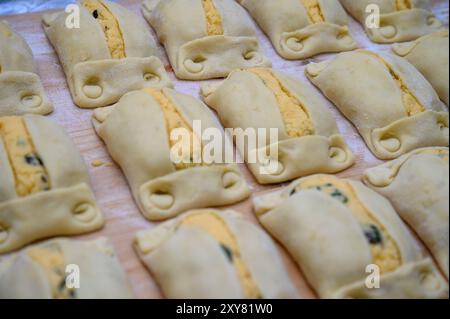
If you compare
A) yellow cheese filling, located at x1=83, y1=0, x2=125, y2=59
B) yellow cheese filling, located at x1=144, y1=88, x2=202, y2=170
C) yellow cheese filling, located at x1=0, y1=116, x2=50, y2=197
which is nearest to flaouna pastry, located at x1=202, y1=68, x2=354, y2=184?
yellow cheese filling, located at x1=144, y1=88, x2=202, y2=170

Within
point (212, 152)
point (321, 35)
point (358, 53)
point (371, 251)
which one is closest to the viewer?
point (371, 251)

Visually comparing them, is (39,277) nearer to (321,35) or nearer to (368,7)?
(321,35)

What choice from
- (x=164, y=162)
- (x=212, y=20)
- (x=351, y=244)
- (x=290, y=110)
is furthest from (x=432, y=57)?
(x=164, y=162)

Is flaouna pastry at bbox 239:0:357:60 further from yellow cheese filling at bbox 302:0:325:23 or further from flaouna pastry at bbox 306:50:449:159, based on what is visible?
flaouna pastry at bbox 306:50:449:159

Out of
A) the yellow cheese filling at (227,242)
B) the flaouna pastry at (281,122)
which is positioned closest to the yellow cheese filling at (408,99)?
the flaouna pastry at (281,122)

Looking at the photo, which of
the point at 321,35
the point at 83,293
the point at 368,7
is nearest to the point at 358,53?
the point at 321,35

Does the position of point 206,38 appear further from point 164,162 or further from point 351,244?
point 351,244
